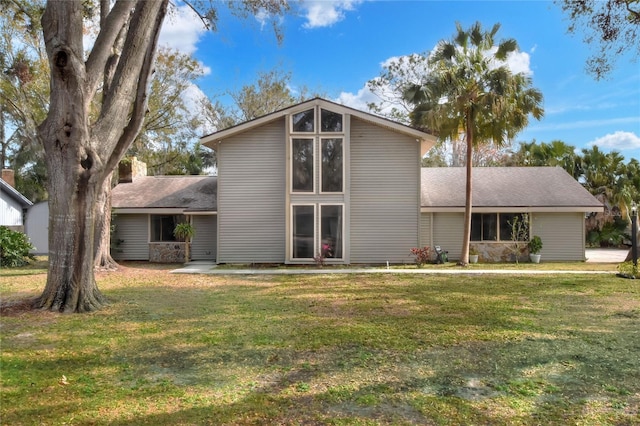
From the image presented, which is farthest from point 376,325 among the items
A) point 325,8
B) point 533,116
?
point 533,116

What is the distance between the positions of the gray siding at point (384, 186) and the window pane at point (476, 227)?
131 inches

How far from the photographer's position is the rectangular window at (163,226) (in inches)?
690

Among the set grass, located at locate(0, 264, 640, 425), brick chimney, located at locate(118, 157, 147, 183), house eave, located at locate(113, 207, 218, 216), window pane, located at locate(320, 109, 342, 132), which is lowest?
grass, located at locate(0, 264, 640, 425)

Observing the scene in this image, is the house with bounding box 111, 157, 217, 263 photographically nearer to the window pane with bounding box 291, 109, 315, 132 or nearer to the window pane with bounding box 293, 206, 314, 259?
the window pane with bounding box 293, 206, 314, 259

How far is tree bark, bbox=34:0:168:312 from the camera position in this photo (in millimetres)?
7355

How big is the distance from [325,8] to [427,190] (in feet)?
28.9

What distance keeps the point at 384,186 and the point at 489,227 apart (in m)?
5.30

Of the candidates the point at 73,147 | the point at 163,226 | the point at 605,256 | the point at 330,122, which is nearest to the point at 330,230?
the point at 330,122

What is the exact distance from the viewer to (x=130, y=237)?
58.1 feet

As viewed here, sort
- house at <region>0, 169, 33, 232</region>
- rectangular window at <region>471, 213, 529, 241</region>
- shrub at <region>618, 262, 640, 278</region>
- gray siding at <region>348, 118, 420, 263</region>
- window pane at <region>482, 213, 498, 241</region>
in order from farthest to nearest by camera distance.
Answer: house at <region>0, 169, 33, 232</region> < window pane at <region>482, 213, 498, 241</region> < rectangular window at <region>471, 213, 529, 241</region> < gray siding at <region>348, 118, 420, 263</region> < shrub at <region>618, 262, 640, 278</region>

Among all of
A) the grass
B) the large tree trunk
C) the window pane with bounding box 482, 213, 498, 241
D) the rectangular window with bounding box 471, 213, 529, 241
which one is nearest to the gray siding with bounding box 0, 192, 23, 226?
the large tree trunk

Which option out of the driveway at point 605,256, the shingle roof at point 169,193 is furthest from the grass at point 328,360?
the driveway at point 605,256

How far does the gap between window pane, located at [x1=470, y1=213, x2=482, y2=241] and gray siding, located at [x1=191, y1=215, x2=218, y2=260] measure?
1087 centimetres

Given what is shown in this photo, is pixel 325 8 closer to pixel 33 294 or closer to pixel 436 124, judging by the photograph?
pixel 436 124
